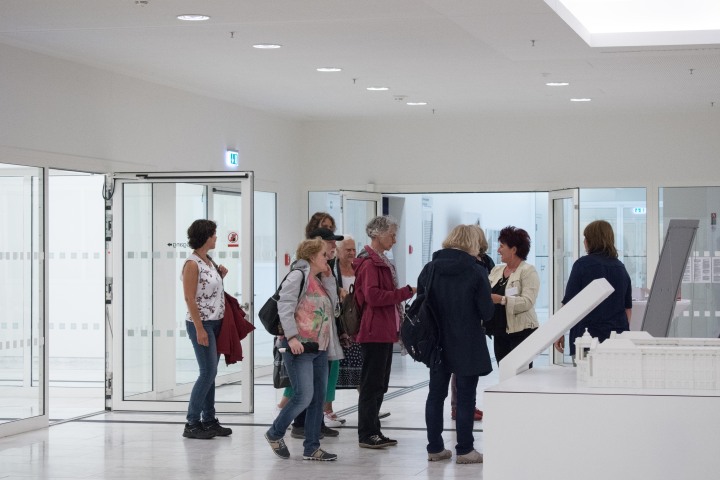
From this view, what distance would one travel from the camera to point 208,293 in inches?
328

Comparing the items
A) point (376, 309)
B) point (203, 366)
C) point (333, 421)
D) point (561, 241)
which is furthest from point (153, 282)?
point (561, 241)

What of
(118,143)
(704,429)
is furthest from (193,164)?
(704,429)

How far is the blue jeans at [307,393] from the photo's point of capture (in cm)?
709

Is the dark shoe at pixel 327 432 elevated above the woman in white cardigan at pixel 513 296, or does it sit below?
below

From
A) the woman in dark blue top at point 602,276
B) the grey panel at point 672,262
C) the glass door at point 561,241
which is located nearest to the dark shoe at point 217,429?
the woman in dark blue top at point 602,276

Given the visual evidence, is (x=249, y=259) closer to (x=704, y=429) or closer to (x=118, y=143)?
(x=118, y=143)

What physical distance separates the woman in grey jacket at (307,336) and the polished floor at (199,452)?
10.6 inches

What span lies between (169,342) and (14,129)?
2.34 m

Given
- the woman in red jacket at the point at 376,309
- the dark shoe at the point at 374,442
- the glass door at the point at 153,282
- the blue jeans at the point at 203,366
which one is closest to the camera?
the woman in red jacket at the point at 376,309

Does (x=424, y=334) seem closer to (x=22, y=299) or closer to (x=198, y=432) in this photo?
(x=198, y=432)

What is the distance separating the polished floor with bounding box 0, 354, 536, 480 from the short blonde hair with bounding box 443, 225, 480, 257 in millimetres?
1375

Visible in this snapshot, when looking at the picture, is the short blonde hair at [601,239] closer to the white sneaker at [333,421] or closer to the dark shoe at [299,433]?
the dark shoe at [299,433]

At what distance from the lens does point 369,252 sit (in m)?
7.53

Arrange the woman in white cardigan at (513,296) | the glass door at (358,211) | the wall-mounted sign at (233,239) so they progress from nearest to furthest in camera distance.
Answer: the woman in white cardigan at (513,296), the wall-mounted sign at (233,239), the glass door at (358,211)
